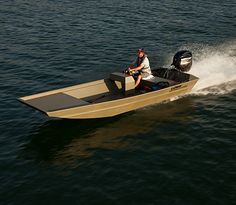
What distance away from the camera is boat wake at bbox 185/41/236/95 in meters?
23.2

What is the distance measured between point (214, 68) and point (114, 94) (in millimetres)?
8128

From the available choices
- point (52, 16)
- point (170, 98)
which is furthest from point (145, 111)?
point (52, 16)

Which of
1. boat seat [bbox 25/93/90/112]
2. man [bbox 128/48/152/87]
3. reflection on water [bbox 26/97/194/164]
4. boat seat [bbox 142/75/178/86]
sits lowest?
reflection on water [bbox 26/97/194/164]

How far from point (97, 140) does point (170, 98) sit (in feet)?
19.6

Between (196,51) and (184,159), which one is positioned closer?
(184,159)

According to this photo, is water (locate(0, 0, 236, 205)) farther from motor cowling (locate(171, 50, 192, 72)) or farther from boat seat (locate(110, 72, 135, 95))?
motor cowling (locate(171, 50, 192, 72))

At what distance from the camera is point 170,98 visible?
21609 millimetres

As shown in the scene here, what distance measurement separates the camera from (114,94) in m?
21.4

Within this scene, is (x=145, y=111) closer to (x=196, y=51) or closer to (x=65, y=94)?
(x=65, y=94)

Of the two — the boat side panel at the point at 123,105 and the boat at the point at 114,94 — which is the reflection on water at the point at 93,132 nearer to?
the boat side panel at the point at 123,105

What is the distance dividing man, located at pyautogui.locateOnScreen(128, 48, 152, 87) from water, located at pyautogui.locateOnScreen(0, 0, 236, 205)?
201 cm

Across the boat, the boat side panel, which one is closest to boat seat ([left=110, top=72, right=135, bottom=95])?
the boat

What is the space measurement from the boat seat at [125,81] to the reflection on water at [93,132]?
139cm

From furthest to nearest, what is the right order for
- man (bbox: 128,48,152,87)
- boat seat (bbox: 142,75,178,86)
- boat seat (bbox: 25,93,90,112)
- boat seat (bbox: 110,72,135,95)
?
boat seat (bbox: 142,75,178,86) → man (bbox: 128,48,152,87) → boat seat (bbox: 110,72,135,95) → boat seat (bbox: 25,93,90,112)
